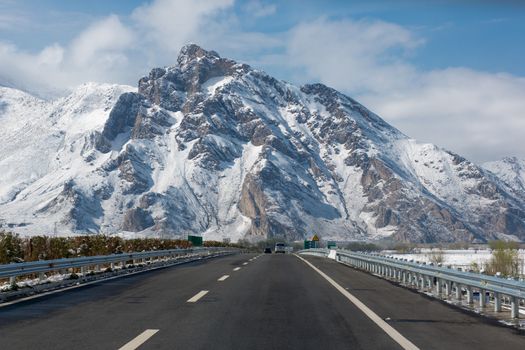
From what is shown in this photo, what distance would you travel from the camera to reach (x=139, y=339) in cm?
906

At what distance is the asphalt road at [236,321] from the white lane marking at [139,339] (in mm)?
43

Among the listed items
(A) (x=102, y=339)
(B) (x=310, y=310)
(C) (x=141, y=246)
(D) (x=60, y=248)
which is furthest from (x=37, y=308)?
(C) (x=141, y=246)

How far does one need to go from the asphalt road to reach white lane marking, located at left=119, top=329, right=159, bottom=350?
43mm

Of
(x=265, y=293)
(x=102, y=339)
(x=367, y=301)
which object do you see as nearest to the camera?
(x=102, y=339)

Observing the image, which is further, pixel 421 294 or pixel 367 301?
pixel 421 294

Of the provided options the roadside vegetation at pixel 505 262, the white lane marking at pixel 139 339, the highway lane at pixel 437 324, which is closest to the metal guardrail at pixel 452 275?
the highway lane at pixel 437 324

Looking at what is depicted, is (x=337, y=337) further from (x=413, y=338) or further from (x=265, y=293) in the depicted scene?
(x=265, y=293)

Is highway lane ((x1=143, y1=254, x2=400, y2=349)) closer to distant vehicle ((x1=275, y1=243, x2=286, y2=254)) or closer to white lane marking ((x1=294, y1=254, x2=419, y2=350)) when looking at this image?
white lane marking ((x1=294, y1=254, x2=419, y2=350))

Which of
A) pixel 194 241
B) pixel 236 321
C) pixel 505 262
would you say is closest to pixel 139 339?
pixel 236 321

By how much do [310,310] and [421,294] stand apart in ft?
19.1

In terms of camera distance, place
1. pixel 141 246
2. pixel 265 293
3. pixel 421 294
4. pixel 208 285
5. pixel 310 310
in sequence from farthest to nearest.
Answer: pixel 141 246, pixel 208 285, pixel 421 294, pixel 265 293, pixel 310 310

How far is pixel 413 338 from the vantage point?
960 cm

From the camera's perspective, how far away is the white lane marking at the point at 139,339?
27.7ft

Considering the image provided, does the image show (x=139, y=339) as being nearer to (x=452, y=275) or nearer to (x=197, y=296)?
(x=197, y=296)
